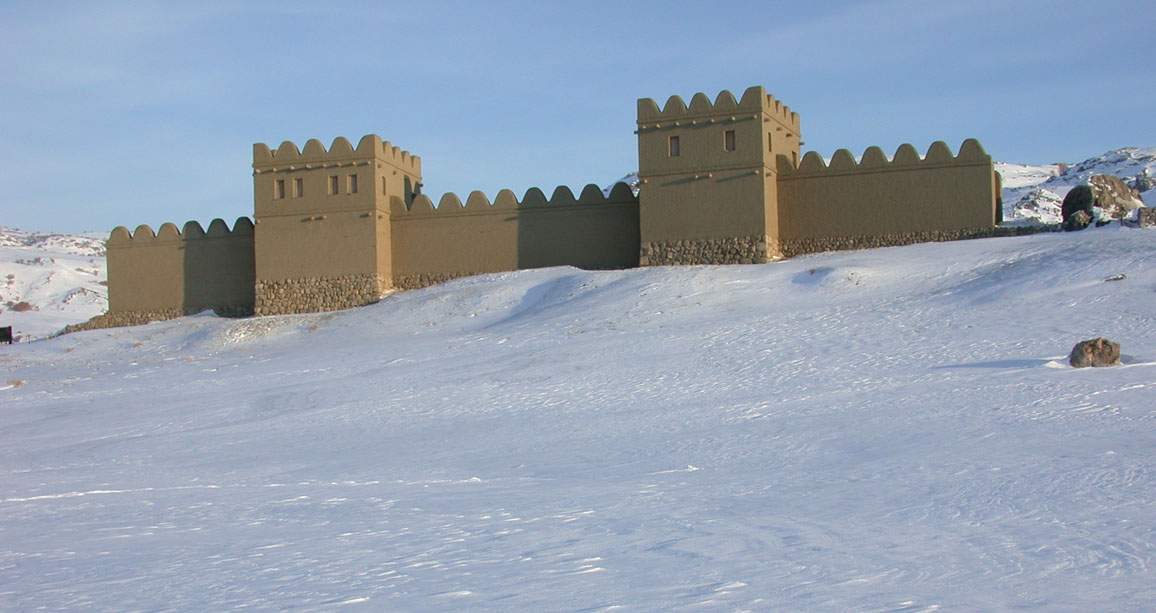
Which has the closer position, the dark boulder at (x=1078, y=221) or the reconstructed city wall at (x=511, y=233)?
the dark boulder at (x=1078, y=221)

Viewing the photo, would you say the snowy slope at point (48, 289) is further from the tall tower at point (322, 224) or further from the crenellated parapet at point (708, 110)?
the crenellated parapet at point (708, 110)

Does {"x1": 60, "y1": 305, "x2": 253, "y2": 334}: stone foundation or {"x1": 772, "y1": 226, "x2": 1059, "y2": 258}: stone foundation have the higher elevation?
{"x1": 772, "y1": 226, "x2": 1059, "y2": 258}: stone foundation

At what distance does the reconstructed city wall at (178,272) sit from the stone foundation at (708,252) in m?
12.6

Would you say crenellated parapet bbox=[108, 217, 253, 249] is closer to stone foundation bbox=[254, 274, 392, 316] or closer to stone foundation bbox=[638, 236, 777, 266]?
stone foundation bbox=[254, 274, 392, 316]

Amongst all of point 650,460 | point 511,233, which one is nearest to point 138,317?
point 511,233

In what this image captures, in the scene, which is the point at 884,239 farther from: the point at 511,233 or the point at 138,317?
the point at 138,317

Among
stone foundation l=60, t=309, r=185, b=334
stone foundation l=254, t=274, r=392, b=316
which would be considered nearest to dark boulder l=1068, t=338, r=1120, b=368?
stone foundation l=254, t=274, r=392, b=316

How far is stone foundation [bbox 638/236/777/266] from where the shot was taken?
26828 mm

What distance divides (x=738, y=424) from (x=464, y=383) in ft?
18.6

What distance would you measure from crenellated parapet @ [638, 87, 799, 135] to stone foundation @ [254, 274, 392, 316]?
28.6 ft

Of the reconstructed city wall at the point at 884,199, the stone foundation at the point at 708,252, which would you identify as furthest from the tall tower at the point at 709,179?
the reconstructed city wall at the point at 884,199

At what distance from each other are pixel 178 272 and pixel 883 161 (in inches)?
826

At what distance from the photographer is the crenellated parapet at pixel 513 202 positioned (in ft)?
95.8

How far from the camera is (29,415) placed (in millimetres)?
16297
